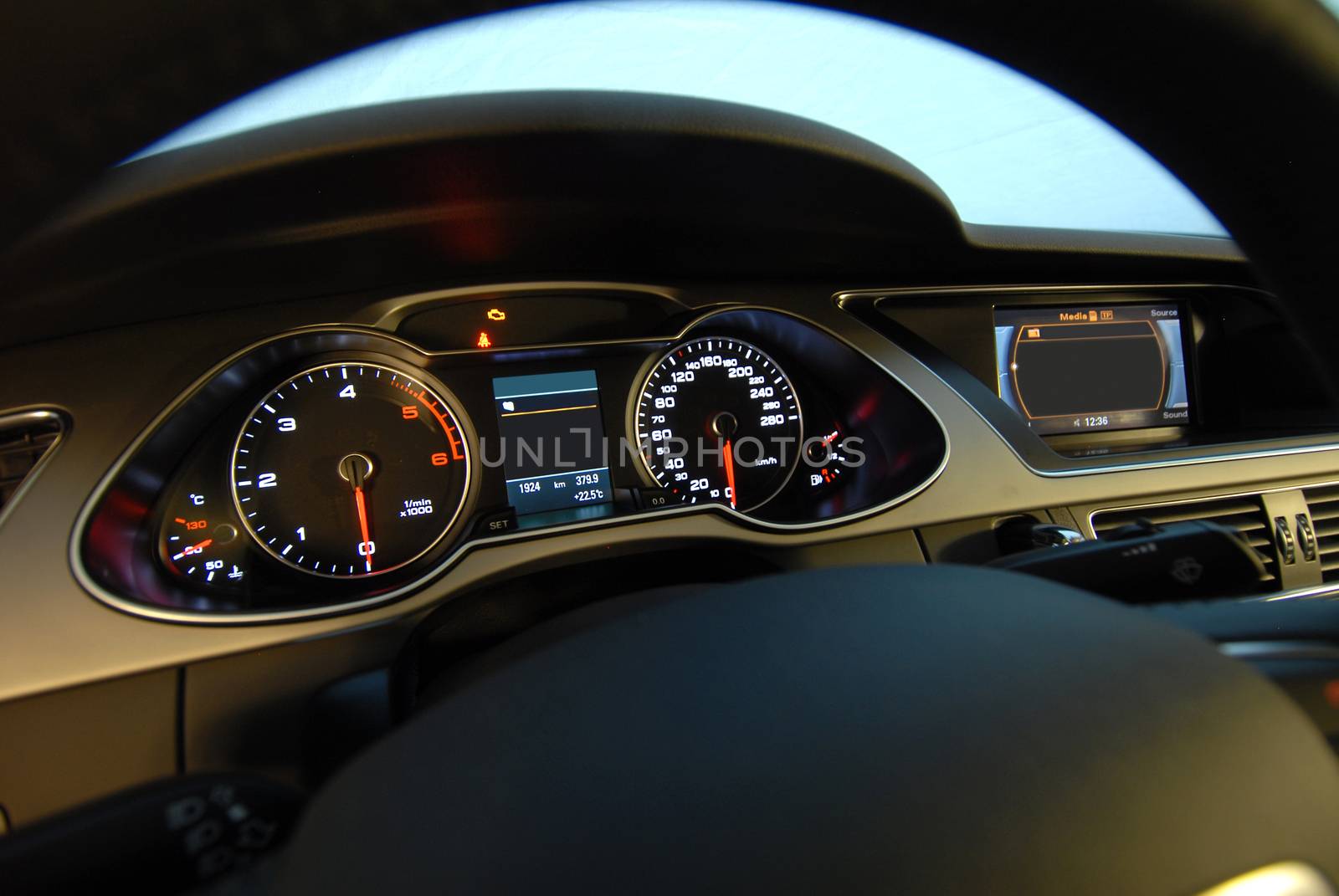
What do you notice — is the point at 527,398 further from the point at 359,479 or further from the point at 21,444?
the point at 21,444

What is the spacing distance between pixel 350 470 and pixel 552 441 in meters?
0.57

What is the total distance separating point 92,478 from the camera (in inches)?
65.4

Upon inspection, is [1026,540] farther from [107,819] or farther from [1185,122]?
[107,819]

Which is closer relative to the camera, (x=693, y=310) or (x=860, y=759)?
(x=860, y=759)

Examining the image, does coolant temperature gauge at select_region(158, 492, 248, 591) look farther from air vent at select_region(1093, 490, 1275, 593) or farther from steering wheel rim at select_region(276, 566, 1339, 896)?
air vent at select_region(1093, 490, 1275, 593)

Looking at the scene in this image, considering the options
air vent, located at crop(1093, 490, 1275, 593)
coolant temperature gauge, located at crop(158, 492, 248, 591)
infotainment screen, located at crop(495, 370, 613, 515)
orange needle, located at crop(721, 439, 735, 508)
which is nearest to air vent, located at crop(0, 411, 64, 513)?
coolant temperature gauge, located at crop(158, 492, 248, 591)

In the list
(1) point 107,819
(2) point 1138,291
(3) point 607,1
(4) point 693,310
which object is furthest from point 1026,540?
(1) point 107,819

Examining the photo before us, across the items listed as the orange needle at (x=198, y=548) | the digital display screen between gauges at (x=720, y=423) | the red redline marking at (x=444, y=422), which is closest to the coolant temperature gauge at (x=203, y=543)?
the orange needle at (x=198, y=548)

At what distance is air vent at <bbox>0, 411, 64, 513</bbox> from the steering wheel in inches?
40.6

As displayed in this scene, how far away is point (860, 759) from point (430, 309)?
5.94ft

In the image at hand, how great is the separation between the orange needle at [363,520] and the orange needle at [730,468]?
1100 mm

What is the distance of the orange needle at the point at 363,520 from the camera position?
2.03m

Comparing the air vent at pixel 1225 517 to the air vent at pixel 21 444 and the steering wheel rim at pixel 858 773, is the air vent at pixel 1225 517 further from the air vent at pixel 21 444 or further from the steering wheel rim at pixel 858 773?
the air vent at pixel 21 444

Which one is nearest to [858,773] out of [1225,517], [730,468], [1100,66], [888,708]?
[888,708]
